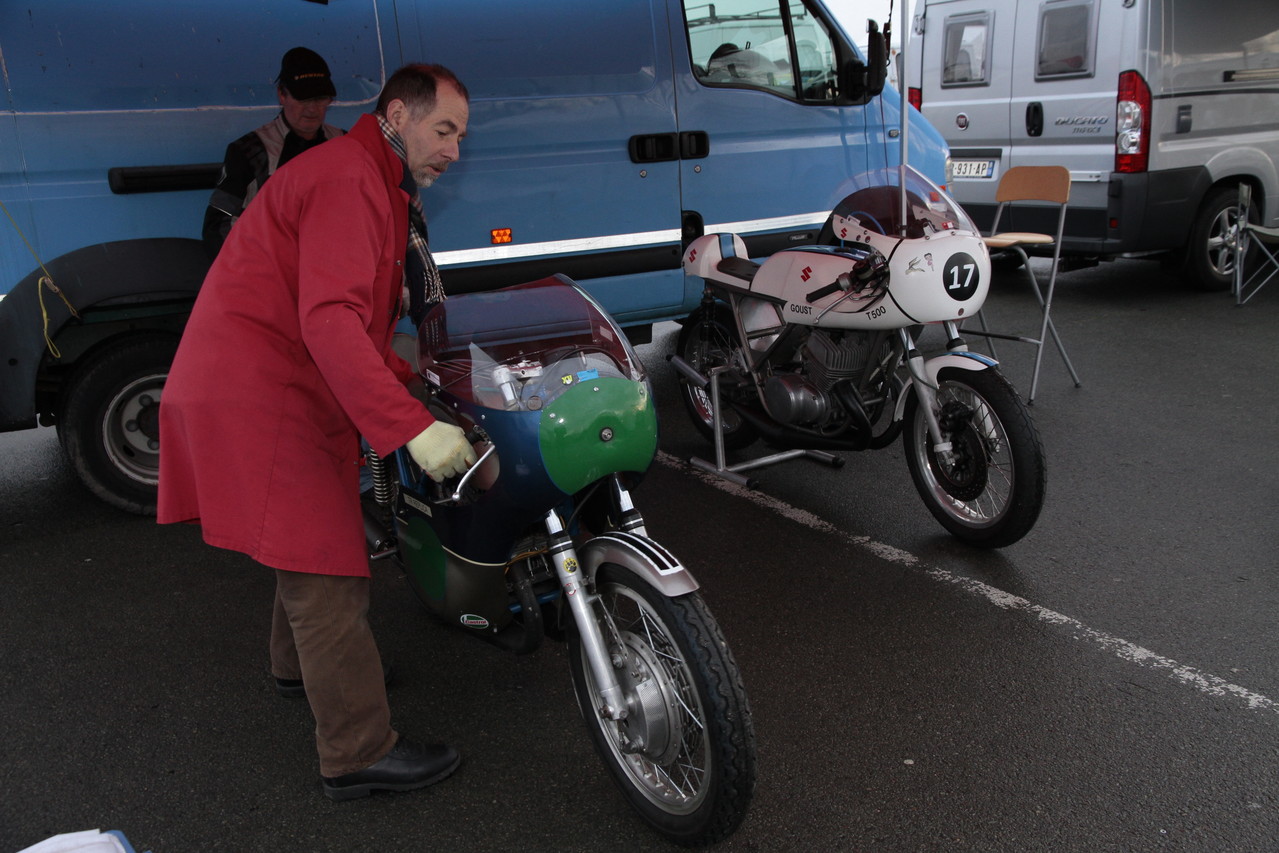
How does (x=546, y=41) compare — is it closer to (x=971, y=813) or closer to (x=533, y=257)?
(x=533, y=257)

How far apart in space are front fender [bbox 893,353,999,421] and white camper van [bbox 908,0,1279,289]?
14.4ft

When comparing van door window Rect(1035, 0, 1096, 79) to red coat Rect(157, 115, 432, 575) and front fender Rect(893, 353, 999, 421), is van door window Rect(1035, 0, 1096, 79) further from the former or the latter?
red coat Rect(157, 115, 432, 575)

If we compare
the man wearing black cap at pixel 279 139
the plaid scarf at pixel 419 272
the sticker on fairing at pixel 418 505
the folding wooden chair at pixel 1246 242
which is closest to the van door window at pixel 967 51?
the folding wooden chair at pixel 1246 242

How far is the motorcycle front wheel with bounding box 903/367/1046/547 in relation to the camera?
3.59 metres

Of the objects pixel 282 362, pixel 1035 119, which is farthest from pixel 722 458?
pixel 1035 119

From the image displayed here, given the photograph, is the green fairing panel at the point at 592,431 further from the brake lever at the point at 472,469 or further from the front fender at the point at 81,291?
the front fender at the point at 81,291

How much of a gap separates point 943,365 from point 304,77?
2688 mm

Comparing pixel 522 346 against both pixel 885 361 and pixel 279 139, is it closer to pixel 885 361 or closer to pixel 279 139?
pixel 885 361

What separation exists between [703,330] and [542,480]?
2805mm

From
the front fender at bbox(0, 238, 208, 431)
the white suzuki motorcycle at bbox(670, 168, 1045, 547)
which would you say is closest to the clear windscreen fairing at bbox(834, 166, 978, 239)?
the white suzuki motorcycle at bbox(670, 168, 1045, 547)

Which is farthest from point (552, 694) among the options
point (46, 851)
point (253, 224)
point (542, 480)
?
point (46, 851)

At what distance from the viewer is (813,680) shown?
3086 mm

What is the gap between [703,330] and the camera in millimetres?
5027

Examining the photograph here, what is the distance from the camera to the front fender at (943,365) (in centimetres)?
374
